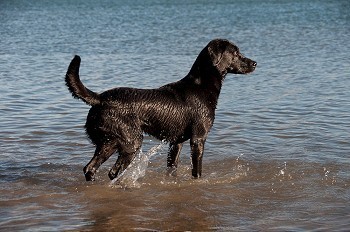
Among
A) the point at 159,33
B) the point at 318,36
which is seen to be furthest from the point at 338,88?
the point at 159,33

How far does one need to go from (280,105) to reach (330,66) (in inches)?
194

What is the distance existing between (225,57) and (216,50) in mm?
144

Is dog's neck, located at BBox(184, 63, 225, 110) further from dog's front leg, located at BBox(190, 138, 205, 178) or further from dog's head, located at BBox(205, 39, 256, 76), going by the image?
dog's front leg, located at BBox(190, 138, 205, 178)

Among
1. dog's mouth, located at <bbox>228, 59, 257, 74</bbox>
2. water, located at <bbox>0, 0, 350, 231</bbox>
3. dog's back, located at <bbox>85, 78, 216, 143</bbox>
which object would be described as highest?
dog's mouth, located at <bbox>228, 59, 257, 74</bbox>

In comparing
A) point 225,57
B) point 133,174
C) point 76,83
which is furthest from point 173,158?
point 76,83

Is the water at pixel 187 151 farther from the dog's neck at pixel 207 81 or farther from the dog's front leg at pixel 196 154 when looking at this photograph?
the dog's neck at pixel 207 81

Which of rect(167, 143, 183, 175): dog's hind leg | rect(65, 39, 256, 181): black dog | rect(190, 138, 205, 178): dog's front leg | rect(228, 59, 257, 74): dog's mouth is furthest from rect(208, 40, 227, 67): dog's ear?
rect(167, 143, 183, 175): dog's hind leg

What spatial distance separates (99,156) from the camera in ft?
22.6

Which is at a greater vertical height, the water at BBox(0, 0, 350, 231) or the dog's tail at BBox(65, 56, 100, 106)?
the dog's tail at BBox(65, 56, 100, 106)

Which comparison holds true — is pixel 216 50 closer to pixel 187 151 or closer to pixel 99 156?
pixel 99 156

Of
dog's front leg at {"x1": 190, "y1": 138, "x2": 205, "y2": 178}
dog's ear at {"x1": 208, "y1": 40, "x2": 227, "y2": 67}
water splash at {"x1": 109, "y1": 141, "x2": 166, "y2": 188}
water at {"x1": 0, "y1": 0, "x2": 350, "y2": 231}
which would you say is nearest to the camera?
water at {"x1": 0, "y1": 0, "x2": 350, "y2": 231}

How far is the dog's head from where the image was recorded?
7.34 m

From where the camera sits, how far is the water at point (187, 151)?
615 centimetres

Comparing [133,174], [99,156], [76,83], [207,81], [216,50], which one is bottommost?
[133,174]
